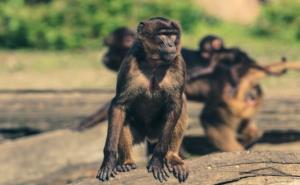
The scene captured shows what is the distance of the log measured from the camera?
685 centimetres

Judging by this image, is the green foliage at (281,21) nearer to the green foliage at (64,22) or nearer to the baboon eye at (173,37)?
the green foliage at (64,22)

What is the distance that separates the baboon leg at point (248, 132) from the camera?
11.4 meters

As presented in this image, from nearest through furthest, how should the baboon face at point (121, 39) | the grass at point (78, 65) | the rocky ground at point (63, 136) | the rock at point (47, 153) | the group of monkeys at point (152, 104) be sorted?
the group of monkeys at point (152, 104) < the rock at point (47, 153) < the rocky ground at point (63, 136) < the baboon face at point (121, 39) < the grass at point (78, 65)

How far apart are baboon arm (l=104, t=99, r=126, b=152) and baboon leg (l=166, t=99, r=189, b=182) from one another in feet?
1.45

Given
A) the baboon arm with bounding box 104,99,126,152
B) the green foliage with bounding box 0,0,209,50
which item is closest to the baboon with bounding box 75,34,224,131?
the baboon arm with bounding box 104,99,126,152

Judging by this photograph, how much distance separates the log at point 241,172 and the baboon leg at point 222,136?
4.39 m

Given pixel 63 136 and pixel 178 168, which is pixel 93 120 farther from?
pixel 178 168

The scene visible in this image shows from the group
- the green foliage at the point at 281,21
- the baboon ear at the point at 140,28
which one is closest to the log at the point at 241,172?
the baboon ear at the point at 140,28

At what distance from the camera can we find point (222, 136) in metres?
11.4

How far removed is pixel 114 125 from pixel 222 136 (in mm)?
4412

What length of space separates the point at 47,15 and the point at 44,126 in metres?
8.40

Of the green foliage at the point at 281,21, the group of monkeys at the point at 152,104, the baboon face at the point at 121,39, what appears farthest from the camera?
the green foliage at the point at 281,21

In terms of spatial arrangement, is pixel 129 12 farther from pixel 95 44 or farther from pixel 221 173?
pixel 221 173

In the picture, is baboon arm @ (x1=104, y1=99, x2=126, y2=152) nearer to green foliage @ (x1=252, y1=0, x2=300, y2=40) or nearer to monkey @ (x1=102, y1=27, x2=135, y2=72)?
monkey @ (x1=102, y1=27, x2=135, y2=72)
